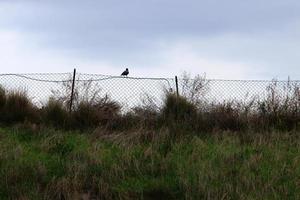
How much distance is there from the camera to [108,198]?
33.0ft

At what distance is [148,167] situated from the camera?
11.0 m

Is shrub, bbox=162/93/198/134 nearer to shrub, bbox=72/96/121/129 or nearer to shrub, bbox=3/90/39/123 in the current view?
shrub, bbox=72/96/121/129

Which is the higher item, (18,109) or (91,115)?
(18,109)

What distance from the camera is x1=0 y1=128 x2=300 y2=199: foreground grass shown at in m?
10.1

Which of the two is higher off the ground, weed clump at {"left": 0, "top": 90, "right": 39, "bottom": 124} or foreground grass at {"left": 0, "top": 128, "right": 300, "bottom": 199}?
weed clump at {"left": 0, "top": 90, "right": 39, "bottom": 124}

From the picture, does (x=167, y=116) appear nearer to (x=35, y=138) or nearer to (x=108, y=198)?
(x=35, y=138)

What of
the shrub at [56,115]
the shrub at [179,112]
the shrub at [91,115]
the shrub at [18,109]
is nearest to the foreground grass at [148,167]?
the shrub at [179,112]

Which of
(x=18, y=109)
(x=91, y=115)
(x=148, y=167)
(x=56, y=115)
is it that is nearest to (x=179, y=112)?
(x=91, y=115)

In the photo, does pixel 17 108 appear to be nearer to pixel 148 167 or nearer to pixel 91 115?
pixel 91 115

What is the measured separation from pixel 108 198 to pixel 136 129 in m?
3.99

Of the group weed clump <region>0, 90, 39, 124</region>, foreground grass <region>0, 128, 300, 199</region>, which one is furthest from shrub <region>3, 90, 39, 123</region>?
foreground grass <region>0, 128, 300, 199</region>

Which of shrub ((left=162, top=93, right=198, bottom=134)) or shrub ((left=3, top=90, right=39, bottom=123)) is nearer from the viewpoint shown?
shrub ((left=162, top=93, right=198, bottom=134))

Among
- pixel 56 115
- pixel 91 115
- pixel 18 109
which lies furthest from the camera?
pixel 18 109

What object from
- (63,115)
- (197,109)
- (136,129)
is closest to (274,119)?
(197,109)
